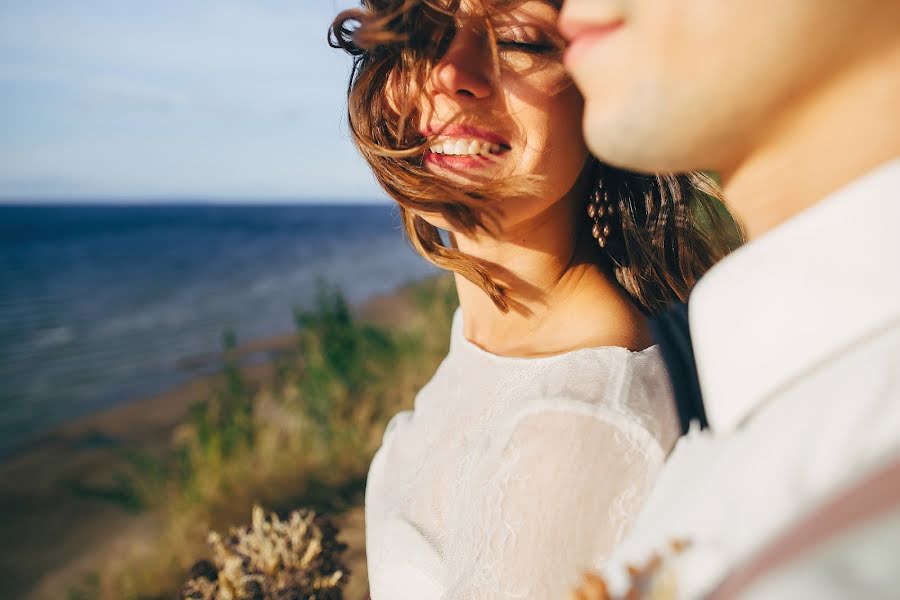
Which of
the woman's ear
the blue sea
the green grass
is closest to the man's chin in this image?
the woman's ear

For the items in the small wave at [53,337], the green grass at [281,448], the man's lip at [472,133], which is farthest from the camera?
the small wave at [53,337]

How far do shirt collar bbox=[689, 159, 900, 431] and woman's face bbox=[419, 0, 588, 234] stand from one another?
877mm

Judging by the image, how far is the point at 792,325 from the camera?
0.76m

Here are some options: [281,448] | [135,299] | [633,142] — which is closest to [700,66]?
[633,142]

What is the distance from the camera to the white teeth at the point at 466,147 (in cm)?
170

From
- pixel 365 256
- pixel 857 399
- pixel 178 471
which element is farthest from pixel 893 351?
pixel 365 256

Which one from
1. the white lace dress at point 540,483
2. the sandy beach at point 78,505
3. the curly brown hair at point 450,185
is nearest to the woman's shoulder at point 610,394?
the white lace dress at point 540,483

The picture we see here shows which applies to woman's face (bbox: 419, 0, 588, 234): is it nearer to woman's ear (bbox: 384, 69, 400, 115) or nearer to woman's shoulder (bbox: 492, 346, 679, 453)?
woman's ear (bbox: 384, 69, 400, 115)

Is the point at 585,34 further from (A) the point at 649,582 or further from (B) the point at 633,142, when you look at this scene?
(A) the point at 649,582

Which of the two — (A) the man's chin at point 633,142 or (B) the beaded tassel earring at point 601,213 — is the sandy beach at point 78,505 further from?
(A) the man's chin at point 633,142

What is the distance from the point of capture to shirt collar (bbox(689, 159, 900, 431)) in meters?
0.69

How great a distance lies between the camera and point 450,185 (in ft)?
5.84

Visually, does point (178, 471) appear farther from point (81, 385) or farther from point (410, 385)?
point (81, 385)

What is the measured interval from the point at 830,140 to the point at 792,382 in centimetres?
34
